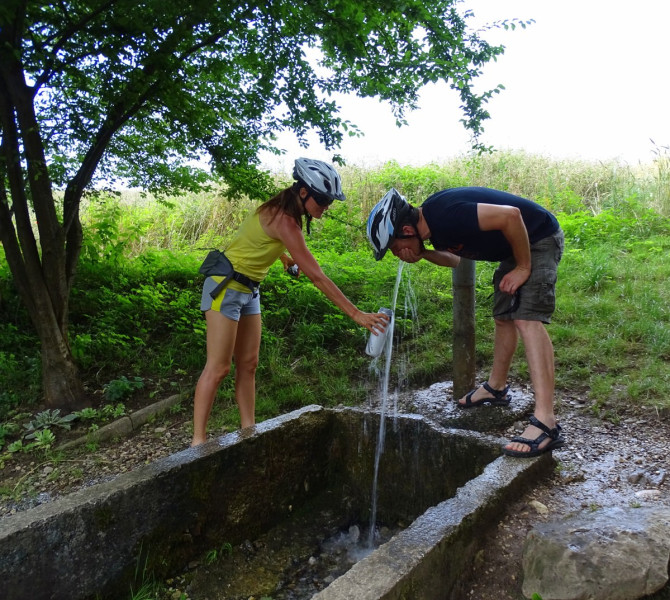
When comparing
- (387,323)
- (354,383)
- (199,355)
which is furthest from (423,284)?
(387,323)

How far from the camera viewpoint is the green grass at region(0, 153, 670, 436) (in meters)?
4.30

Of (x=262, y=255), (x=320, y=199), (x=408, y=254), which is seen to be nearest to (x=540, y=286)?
(x=408, y=254)

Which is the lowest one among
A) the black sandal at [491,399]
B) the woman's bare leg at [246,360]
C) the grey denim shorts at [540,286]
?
the black sandal at [491,399]

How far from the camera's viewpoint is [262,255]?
2.99 m

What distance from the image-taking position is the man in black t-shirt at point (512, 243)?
8.64 ft

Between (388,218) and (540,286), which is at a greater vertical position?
(388,218)

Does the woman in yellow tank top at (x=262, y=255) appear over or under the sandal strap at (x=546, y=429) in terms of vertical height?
over

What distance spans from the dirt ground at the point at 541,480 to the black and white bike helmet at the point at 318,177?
1846mm

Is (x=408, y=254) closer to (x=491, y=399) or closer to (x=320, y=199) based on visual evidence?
(x=320, y=199)

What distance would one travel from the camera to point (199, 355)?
5121 mm

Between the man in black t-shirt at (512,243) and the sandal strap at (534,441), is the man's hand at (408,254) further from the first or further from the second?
the sandal strap at (534,441)

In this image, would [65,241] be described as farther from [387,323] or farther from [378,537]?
[378,537]

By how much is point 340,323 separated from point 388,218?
296 centimetres

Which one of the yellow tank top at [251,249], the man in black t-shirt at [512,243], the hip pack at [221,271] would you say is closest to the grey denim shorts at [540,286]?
the man in black t-shirt at [512,243]
